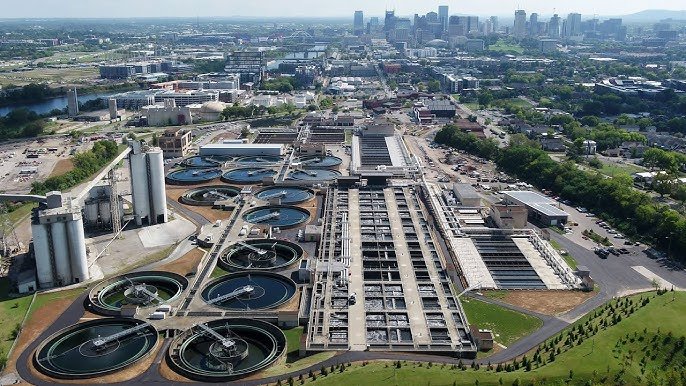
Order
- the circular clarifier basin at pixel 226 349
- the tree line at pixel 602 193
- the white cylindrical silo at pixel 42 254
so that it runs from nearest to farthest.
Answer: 1. the circular clarifier basin at pixel 226 349
2. the white cylindrical silo at pixel 42 254
3. the tree line at pixel 602 193

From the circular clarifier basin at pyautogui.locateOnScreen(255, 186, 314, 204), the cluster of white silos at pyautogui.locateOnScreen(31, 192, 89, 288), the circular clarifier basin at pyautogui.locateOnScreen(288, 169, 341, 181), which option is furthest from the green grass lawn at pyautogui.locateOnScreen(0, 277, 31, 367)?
the circular clarifier basin at pyautogui.locateOnScreen(288, 169, 341, 181)

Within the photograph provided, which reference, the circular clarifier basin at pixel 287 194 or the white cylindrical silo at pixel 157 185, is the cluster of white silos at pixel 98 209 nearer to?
the white cylindrical silo at pixel 157 185

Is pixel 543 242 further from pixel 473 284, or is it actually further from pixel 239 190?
pixel 239 190

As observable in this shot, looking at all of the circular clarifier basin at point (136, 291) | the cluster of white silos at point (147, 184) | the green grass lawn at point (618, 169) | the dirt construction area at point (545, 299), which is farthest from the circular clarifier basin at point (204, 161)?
the green grass lawn at point (618, 169)

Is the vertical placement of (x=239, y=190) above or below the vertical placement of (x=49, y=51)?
below

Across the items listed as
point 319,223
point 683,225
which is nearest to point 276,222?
point 319,223

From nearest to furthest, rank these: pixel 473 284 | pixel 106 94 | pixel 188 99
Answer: pixel 473 284, pixel 188 99, pixel 106 94

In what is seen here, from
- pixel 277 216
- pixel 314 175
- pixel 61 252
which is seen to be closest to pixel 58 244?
pixel 61 252
